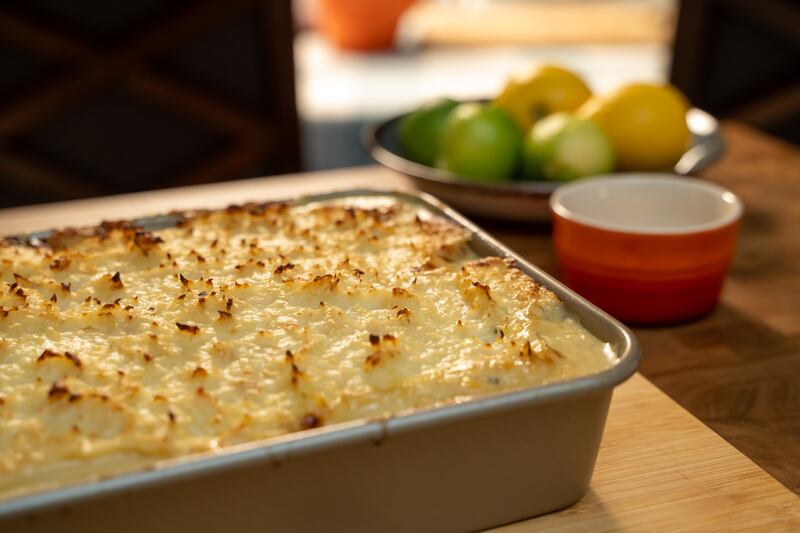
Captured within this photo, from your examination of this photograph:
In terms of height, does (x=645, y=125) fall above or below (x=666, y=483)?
above

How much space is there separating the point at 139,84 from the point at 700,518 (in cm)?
280

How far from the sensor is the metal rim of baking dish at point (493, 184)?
4.75ft

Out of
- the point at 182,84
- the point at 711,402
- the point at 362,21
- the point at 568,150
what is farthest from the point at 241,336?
the point at 362,21

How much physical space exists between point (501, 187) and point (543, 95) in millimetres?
320

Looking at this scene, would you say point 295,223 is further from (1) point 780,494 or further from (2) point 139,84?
(2) point 139,84

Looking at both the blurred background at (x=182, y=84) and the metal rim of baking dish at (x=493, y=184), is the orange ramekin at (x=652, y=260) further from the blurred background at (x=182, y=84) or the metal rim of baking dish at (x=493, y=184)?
the blurred background at (x=182, y=84)

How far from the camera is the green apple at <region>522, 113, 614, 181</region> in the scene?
148cm

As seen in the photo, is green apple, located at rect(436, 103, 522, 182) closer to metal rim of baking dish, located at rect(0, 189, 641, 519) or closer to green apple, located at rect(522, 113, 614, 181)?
green apple, located at rect(522, 113, 614, 181)

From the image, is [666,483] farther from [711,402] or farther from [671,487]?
[711,402]

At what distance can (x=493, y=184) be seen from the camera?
1460mm

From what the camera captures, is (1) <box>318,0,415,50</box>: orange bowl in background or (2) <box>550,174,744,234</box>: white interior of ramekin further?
(1) <box>318,0,415,50</box>: orange bowl in background

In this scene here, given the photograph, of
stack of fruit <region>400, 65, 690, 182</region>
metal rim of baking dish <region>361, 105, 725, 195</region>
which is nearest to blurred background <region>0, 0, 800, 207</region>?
metal rim of baking dish <region>361, 105, 725, 195</region>

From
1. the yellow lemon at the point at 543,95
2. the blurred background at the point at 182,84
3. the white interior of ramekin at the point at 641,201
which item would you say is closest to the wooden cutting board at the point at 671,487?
the white interior of ramekin at the point at 641,201

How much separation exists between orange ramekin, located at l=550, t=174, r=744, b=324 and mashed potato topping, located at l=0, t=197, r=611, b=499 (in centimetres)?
19
